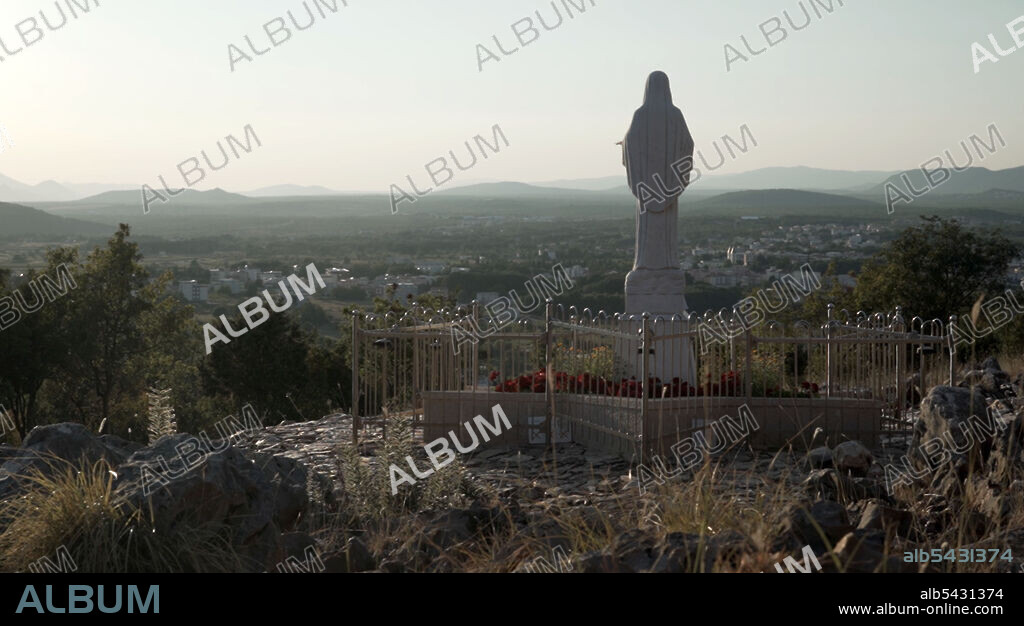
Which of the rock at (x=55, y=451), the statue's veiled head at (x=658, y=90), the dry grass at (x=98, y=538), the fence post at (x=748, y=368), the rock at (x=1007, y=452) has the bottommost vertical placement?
the rock at (x=1007, y=452)

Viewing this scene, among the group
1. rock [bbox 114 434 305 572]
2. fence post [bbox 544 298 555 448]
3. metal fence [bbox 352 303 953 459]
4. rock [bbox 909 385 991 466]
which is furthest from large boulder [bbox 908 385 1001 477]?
rock [bbox 114 434 305 572]

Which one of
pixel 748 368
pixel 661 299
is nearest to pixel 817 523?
pixel 748 368

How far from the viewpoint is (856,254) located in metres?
46.9

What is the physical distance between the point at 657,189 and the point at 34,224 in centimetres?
7023

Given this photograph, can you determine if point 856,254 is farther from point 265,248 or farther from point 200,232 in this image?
point 200,232

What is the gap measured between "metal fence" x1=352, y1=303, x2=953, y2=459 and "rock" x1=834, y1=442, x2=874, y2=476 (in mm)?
1375

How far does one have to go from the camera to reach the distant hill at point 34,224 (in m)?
70.5

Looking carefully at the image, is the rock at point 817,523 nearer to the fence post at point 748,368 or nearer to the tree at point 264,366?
the fence post at point 748,368

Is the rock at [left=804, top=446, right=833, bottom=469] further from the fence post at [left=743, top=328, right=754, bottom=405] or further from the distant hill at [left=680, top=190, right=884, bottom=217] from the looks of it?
the distant hill at [left=680, top=190, right=884, bottom=217]

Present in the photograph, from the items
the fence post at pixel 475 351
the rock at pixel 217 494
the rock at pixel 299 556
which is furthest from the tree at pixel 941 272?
the rock at pixel 299 556

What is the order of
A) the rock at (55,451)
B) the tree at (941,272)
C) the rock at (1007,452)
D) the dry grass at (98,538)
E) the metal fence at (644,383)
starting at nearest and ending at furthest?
the dry grass at (98,538)
the rock at (55,451)
the rock at (1007,452)
the metal fence at (644,383)
the tree at (941,272)

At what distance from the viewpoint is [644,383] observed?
9.81 m

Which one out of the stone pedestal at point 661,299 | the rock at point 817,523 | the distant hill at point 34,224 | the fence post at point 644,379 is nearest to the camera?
the rock at point 817,523
